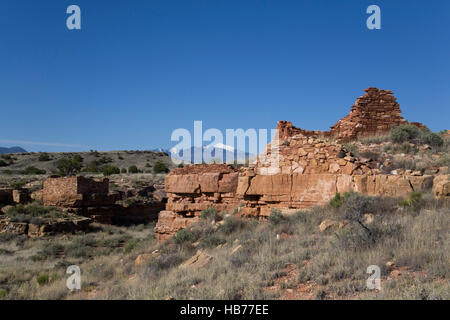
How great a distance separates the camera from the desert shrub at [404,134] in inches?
447

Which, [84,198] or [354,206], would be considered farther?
[84,198]

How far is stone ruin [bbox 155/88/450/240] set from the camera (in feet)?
27.8

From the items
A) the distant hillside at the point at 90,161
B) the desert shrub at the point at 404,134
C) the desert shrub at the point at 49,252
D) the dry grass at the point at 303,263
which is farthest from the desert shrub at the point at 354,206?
the distant hillside at the point at 90,161

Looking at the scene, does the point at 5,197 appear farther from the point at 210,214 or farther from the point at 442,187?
the point at 442,187

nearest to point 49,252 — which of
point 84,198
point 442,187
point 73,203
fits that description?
point 73,203

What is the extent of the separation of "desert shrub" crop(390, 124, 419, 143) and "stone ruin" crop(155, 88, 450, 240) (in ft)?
6.09

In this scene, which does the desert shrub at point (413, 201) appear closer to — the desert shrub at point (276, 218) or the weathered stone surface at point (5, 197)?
the desert shrub at point (276, 218)

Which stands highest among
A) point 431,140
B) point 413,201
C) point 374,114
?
point 374,114

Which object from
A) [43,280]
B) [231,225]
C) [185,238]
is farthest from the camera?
[185,238]

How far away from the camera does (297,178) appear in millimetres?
9289

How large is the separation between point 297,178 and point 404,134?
484 cm

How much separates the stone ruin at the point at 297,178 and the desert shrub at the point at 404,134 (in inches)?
73.0
